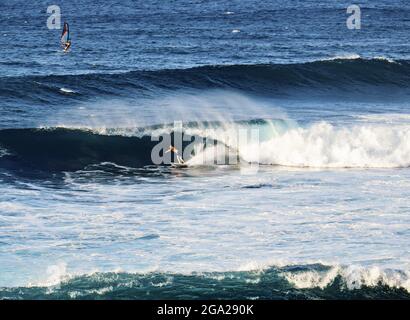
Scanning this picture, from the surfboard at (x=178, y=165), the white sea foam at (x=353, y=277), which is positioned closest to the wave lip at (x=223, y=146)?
the surfboard at (x=178, y=165)

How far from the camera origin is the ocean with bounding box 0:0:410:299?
18781mm

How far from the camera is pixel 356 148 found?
31531 millimetres

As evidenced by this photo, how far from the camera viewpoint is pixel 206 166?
1191 inches

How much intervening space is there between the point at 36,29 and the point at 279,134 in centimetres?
3487

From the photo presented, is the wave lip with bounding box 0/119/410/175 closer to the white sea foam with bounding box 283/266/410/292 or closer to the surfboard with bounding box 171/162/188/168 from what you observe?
the surfboard with bounding box 171/162/188/168

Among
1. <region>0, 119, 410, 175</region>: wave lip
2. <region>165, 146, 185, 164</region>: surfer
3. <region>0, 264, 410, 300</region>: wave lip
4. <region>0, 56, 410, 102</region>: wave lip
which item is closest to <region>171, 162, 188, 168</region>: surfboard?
<region>165, 146, 185, 164</region>: surfer

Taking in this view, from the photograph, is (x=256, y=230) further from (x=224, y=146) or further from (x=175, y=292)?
(x=224, y=146)

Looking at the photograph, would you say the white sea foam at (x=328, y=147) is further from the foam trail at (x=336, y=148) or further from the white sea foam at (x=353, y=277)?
the white sea foam at (x=353, y=277)

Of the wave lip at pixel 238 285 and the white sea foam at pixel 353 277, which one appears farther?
the white sea foam at pixel 353 277

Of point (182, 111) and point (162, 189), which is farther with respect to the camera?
point (182, 111)

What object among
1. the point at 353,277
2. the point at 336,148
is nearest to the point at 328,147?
the point at 336,148

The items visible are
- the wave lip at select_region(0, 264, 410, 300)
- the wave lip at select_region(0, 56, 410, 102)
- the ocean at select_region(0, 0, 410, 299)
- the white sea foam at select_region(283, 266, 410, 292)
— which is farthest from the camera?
the wave lip at select_region(0, 56, 410, 102)

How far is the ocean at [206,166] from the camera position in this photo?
18.8m
